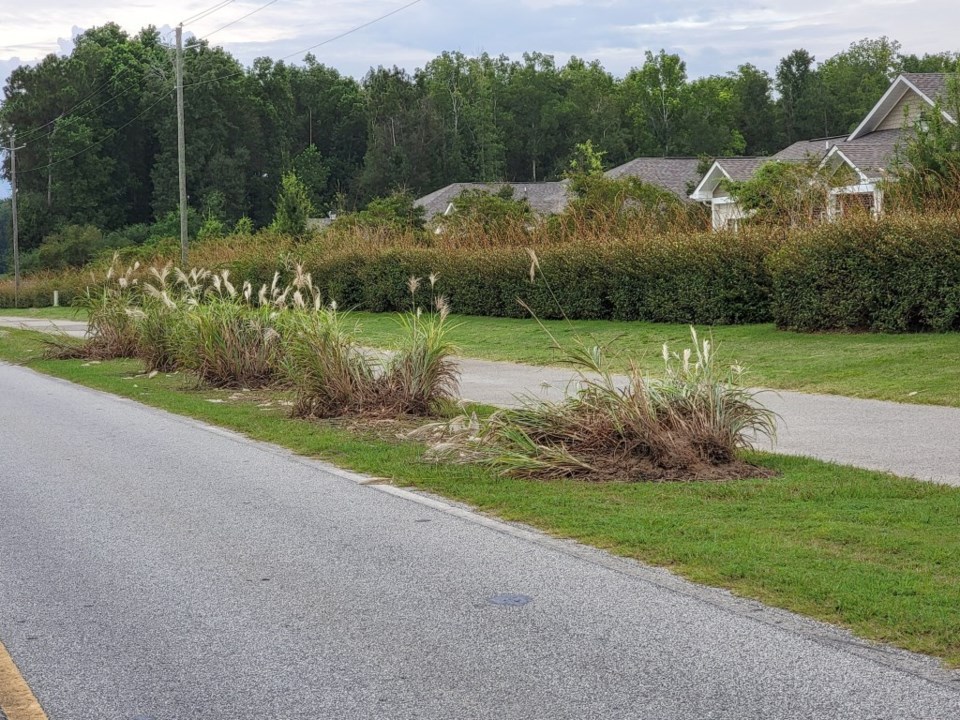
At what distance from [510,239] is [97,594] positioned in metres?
26.5

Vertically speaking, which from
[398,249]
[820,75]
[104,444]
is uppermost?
[820,75]

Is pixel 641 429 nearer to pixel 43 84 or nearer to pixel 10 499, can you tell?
pixel 10 499

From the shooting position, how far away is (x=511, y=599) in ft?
21.3

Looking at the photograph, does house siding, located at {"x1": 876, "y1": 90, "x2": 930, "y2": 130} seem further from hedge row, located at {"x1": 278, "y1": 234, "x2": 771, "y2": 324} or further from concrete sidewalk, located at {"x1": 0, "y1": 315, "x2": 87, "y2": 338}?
concrete sidewalk, located at {"x1": 0, "y1": 315, "x2": 87, "y2": 338}

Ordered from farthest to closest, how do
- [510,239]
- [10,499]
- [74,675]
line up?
1. [510,239]
2. [10,499]
3. [74,675]

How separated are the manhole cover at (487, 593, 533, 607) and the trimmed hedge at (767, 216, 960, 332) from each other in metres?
14.1

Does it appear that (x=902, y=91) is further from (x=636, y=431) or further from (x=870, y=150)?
(x=636, y=431)

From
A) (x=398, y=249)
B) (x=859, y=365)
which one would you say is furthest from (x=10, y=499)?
(x=398, y=249)

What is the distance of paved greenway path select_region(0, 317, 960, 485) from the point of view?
10.3m

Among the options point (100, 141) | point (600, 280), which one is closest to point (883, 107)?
point (600, 280)

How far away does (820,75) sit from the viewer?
101500 mm

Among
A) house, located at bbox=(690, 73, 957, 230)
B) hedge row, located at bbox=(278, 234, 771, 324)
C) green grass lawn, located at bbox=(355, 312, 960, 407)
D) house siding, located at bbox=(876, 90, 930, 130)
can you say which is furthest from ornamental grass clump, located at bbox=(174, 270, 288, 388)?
house siding, located at bbox=(876, 90, 930, 130)

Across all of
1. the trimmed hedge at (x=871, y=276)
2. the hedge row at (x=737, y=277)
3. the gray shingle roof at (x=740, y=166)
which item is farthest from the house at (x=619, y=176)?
the trimmed hedge at (x=871, y=276)

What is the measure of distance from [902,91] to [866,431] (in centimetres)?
3340
